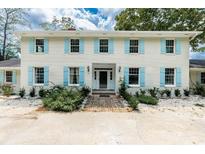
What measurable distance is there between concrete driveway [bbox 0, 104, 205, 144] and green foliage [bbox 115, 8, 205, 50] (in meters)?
15.3

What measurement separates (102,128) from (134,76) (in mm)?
10699

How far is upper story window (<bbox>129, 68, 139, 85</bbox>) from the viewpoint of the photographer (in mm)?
18344

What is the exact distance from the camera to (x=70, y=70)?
18562 mm

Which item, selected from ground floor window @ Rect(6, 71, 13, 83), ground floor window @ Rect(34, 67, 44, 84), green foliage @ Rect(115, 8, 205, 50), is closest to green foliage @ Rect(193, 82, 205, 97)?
green foliage @ Rect(115, 8, 205, 50)

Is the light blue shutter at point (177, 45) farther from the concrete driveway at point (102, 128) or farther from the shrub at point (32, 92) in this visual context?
the shrub at point (32, 92)

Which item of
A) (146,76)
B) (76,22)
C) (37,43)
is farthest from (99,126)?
(76,22)

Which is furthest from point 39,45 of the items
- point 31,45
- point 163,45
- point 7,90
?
point 163,45

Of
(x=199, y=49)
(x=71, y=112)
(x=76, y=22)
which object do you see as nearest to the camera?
(x=71, y=112)

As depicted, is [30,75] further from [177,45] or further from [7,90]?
[177,45]

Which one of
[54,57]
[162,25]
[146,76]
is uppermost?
[162,25]

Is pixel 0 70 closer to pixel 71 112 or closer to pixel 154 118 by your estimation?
pixel 71 112

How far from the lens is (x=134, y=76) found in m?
18.4
